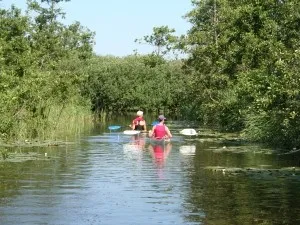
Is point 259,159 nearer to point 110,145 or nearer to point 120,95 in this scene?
point 110,145

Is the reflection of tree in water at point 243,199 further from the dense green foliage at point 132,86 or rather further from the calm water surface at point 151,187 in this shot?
the dense green foliage at point 132,86

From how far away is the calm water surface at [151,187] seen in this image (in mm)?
12039

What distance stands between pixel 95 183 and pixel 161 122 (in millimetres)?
12695

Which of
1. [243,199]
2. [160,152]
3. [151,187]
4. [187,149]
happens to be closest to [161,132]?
[187,149]

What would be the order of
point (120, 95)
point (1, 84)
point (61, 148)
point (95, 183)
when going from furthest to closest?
point (120, 95), point (61, 148), point (1, 84), point (95, 183)

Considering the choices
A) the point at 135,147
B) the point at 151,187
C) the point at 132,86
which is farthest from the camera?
the point at 132,86

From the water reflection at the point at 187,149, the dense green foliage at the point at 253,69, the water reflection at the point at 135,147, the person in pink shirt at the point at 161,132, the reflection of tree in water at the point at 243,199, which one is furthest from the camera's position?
the person in pink shirt at the point at 161,132

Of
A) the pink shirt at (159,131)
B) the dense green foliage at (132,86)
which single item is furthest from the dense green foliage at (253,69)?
the dense green foliage at (132,86)

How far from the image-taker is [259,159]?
21.6 meters

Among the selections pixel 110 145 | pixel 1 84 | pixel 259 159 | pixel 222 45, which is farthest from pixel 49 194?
pixel 222 45

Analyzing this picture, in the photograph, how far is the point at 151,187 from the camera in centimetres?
1563

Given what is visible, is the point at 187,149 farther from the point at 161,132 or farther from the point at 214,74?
the point at 214,74

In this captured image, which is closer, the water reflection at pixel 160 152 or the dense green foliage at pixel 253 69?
the water reflection at pixel 160 152

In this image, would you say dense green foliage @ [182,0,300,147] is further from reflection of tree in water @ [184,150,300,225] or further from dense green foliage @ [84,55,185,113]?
dense green foliage @ [84,55,185,113]
